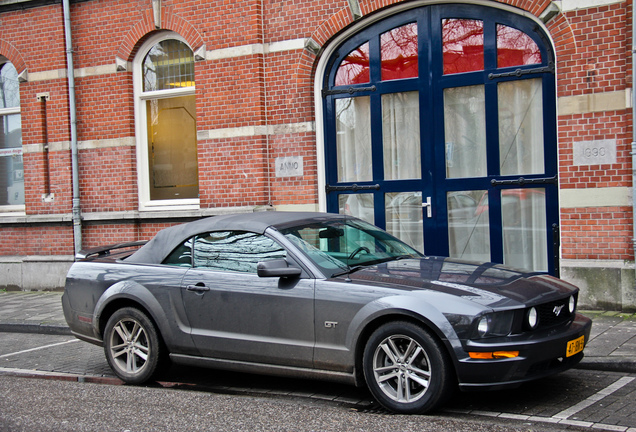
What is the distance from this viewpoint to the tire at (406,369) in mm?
4980

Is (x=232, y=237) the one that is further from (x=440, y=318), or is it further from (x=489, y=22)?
(x=489, y=22)

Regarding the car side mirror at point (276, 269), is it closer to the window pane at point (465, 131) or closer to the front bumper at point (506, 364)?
the front bumper at point (506, 364)

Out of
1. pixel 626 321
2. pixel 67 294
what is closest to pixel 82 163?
pixel 67 294

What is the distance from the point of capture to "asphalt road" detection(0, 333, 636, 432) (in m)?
4.95

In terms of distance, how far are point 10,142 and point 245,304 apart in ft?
33.8

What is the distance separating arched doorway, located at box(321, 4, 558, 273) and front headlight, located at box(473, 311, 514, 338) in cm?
511

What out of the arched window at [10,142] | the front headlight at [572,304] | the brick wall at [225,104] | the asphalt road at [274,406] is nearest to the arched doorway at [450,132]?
the brick wall at [225,104]

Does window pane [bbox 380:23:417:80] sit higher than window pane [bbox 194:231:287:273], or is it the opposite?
window pane [bbox 380:23:417:80]

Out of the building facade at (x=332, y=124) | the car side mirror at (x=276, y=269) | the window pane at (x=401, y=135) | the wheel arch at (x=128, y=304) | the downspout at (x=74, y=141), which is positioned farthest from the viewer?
the downspout at (x=74, y=141)

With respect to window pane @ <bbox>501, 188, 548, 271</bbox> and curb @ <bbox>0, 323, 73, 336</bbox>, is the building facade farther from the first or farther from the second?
curb @ <bbox>0, 323, 73, 336</bbox>

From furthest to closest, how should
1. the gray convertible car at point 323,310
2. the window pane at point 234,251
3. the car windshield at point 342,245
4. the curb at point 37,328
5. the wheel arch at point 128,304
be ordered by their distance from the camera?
the curb at point 37,328 < the wheel arch at point 128,304 < the window pane at point 234,251 < the car windshield at point 342,245 < the gray convertible car at point 323,310

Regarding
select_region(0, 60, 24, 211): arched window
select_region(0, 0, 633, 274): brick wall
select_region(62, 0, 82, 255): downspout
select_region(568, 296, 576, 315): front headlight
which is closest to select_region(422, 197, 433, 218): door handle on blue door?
select_region(0, 0, 633, 274): brick wall

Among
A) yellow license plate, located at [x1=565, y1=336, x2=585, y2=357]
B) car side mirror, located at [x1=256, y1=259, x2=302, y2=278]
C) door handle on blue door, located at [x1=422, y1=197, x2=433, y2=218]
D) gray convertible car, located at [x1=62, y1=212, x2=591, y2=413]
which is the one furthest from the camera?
door handle on blue door, located at [x1=422, y1=197, x2=433, y2=218]

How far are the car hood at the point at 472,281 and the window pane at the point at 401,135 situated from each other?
4733 millimetres
